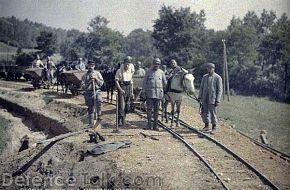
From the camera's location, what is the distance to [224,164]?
23.4ft

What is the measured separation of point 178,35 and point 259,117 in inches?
201

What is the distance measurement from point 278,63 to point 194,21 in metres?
4.54

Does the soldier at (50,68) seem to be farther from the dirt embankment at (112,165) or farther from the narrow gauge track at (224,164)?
the narrow gauge track at (224,164)

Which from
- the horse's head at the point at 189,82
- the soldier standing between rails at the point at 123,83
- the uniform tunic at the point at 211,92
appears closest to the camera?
the horse's head at the point at 189,82

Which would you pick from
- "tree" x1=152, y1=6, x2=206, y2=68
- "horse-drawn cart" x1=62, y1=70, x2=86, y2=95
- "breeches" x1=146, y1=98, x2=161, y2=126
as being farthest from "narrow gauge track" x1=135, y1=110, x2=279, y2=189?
"tree" x1=152, y1=6, x2=206, y2=68

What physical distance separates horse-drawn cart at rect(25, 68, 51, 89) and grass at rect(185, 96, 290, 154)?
9032mm

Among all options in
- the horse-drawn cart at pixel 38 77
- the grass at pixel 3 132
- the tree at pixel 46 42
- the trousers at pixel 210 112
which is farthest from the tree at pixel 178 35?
the grass at pixel 3 132

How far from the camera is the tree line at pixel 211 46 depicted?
16344 mm

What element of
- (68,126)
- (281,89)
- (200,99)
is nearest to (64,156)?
(68,126)

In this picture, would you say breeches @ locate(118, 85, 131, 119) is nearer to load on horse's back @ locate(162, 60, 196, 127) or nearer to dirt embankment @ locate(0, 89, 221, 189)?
dirt embankment @ locate(0, 89, 221, 189)

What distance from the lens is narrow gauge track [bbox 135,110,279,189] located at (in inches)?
242

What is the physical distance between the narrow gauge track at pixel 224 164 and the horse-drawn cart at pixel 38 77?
11.1 m

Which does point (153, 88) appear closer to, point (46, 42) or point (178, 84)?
point (178, 84)

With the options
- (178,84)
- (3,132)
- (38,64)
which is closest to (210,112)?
(178,84)
